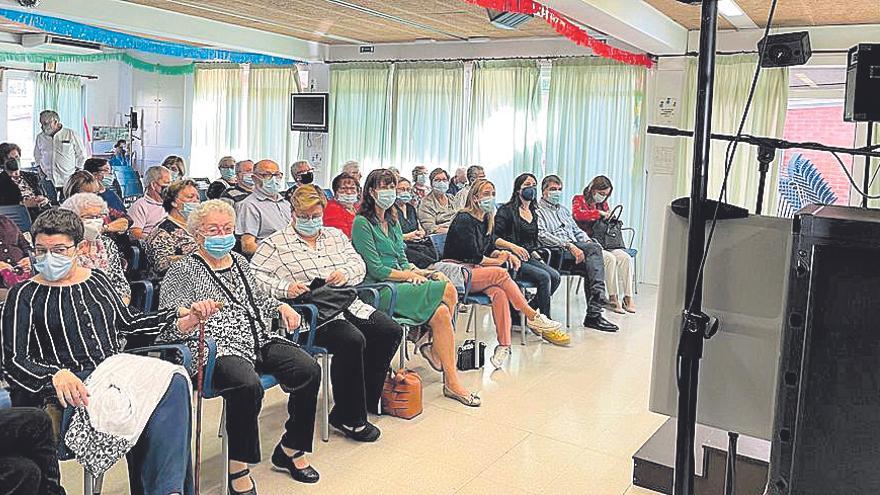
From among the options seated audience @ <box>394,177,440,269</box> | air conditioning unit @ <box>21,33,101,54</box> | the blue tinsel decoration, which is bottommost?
Result: seated audience @ <box>394,177,440,269</box>

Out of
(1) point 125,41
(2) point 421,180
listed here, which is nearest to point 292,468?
(2) point 421,180

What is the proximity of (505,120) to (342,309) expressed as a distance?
18.4ft

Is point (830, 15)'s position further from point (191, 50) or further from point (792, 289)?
point (191, 50)

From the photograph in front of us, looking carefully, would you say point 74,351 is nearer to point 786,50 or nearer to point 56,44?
point 786,50

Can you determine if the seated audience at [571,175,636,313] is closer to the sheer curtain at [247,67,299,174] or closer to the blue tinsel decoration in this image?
the blue tinsel decoration

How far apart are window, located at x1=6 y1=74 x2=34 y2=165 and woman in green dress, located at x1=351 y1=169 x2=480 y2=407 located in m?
9.69

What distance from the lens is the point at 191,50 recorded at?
10.2 m

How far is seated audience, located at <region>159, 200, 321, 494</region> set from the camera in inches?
120

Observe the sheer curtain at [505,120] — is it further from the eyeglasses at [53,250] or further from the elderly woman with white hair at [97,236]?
the eyeglasses at [53,250]

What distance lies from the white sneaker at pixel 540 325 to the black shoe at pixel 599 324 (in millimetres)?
644

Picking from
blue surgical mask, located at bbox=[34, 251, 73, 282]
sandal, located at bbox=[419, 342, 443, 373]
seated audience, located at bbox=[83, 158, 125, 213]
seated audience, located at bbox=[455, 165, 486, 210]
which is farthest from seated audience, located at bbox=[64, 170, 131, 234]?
seated audience, located at bbox=[455, 165, 486, 210]

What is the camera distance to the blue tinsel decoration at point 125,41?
273 inches

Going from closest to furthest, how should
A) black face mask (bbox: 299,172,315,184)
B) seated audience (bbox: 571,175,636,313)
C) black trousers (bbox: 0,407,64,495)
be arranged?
black trousers (bbox: 0,407,64,495), seated audience (bbox: 571,175,636,313), black face mask (bbox: 299,172,315,184)

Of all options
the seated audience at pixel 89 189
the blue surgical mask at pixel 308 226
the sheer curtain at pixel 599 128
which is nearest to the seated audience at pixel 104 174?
the seated audience at pixel 89 189
